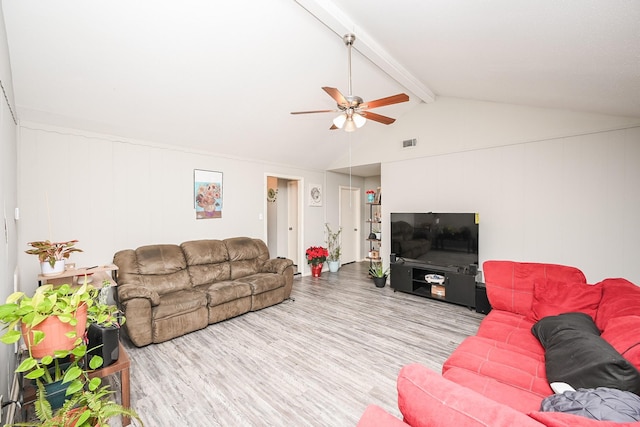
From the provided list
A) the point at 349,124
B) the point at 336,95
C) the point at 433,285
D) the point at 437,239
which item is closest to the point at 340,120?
the point at 349,124

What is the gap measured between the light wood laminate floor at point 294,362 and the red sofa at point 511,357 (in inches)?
27.0

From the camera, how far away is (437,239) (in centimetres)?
424

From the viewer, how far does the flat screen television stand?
3957 mm

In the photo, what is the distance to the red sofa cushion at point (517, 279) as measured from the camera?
2289mm

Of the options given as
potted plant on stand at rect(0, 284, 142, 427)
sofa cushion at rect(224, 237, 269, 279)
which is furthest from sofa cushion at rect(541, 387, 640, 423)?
sofa cushion at rect(224, 237, 269, 279)

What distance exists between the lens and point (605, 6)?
54.7 inches

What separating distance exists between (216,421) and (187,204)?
120 inches

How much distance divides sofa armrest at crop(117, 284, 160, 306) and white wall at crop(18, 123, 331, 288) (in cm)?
90

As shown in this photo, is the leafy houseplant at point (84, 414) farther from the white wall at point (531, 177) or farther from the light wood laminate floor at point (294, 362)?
the white wall at point (531, 177)

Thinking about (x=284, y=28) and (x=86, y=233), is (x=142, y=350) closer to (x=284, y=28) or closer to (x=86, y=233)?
(x=86, y=233)

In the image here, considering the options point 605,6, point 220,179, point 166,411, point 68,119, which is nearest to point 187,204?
point 220,179

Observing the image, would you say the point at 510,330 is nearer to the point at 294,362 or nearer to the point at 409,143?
the point at 294,362

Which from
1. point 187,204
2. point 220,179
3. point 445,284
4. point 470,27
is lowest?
point 445,284

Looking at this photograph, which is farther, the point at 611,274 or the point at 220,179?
the point at 220,179
